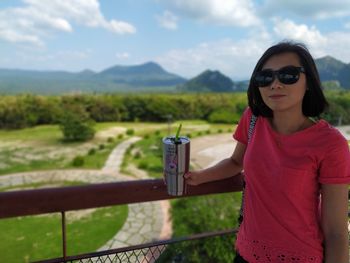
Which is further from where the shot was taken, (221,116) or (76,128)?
(221,116)

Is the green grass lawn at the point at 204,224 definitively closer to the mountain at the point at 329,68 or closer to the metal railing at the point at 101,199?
the metal railing at the point at 101,199

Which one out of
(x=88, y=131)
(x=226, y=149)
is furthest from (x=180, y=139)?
(x=88, y=131)

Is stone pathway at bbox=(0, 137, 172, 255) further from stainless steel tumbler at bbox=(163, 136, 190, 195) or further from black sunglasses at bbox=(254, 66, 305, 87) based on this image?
black sunglasses at bbox=(254, 66, 305, 87)

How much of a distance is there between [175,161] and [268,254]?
0.40m

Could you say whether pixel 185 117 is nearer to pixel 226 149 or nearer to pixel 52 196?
pixel 226 149

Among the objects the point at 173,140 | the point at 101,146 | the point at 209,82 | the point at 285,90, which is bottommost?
the point at 101,146

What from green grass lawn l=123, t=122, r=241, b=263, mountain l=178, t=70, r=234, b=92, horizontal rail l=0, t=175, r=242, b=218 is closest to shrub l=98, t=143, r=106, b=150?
green grass lawn l=123, t=122, r=241, b=263

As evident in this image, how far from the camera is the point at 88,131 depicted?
20.3 meters

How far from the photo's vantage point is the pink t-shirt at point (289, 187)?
1007 millimetres

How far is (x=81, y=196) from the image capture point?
49.6 inches

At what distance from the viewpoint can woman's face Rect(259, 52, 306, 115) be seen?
1.09 m

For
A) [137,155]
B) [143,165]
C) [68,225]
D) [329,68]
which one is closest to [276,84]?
[329,68]

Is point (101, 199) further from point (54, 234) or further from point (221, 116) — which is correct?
point (221, 116)

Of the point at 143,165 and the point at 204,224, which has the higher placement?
the point at 204,224
